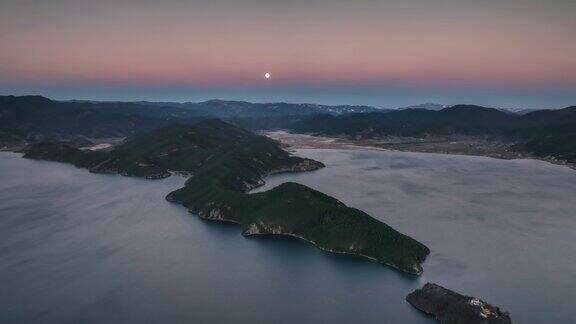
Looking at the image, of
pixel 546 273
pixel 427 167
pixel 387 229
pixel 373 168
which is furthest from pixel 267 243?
pixel 427 167

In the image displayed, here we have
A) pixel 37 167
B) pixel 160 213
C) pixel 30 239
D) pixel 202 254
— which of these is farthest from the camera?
pixel 37 167

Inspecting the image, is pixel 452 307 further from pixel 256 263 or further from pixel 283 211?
pixel 283 211

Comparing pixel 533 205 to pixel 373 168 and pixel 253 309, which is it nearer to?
pixel 373 168

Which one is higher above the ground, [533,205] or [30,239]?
[533,205]

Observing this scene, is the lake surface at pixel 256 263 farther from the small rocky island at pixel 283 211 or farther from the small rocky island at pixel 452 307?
the small rocky island at pixel 283 211

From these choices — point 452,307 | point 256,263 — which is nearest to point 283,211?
point 256,263

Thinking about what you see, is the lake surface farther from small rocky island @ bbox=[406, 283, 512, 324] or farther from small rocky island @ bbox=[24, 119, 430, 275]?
small rocky island @ bbox=[24, 119, 430, 275]

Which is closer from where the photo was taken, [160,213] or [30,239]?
[30,239]
